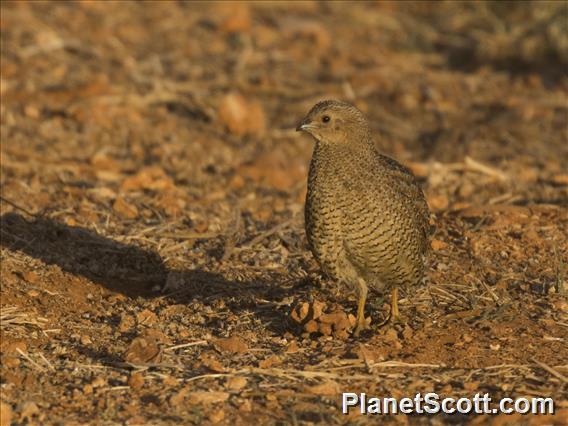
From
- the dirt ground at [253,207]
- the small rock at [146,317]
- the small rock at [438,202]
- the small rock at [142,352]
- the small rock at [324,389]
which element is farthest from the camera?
the small rock at [438,202]

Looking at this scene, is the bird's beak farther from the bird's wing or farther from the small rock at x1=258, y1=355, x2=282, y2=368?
the small rock at x1=258, y1=355, x2=282, y2=368

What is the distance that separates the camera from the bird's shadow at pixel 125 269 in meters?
6.84

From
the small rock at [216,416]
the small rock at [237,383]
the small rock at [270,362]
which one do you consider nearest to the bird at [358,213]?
the small rock at [270,362]

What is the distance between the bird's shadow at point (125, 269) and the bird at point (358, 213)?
0.62m

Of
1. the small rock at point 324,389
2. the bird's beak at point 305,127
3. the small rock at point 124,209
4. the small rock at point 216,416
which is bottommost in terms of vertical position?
the small rock at point 216,416

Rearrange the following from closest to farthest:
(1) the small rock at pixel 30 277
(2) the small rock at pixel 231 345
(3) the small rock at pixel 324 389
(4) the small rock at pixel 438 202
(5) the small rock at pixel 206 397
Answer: (5) the small rock at pixel 206 397 → (3) the small rock at pixel 324 389 → (2) the small rock at pixel 231 345 → (1) the small rock at pixel 30 277 → (4) the small rock at pixel 438 202

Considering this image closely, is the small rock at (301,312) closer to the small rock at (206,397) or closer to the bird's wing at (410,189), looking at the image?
the bird's wing at (410,189)

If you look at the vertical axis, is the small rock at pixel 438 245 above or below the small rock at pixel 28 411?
above

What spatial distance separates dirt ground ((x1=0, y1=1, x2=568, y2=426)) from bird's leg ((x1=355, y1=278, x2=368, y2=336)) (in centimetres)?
15

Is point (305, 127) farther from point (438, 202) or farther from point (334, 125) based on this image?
point (438, 202)

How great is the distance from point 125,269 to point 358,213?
6.88 ft

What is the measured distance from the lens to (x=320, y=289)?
22.6 feet

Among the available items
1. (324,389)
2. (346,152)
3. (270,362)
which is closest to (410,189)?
(346,152)

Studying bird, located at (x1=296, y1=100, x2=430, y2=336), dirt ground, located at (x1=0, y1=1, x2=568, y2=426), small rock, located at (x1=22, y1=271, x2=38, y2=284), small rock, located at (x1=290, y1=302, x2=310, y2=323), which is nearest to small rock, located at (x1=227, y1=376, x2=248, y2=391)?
dirt ground, located at (x1=0, y1=1, x2=568, y2=426)
